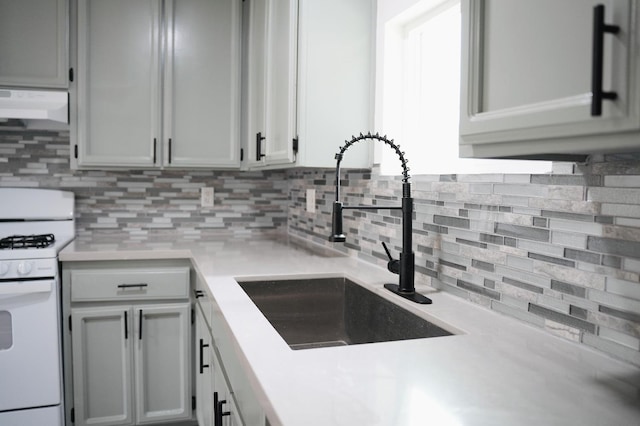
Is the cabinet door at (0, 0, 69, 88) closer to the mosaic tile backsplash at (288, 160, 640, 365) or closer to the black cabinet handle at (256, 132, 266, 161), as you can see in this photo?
the black cabinet handle at (256, 132, 266, 161)

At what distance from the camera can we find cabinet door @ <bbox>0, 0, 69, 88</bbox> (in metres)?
2.52

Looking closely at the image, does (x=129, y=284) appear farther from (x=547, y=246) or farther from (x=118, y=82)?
(x=547, y=246)

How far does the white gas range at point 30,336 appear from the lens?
2186 millimetres

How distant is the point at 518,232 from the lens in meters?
1.28

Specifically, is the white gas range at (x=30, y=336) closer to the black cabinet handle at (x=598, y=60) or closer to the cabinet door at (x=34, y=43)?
the cabinet door at (x=34, y=43)

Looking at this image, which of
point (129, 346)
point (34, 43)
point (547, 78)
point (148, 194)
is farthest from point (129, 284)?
point (547, 78)

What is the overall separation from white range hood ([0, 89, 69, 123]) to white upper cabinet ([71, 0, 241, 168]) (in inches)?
3.8

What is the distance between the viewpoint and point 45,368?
2262mm

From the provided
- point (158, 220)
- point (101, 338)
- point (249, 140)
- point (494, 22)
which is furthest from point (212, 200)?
point (494, 22)

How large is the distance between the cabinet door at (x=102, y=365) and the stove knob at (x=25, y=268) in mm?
294

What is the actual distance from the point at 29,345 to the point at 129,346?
411 millimetres

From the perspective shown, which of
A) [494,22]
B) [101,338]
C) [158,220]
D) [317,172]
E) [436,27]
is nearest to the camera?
[494,22]

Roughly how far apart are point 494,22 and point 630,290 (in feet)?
1.81

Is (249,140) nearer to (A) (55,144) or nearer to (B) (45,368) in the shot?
(A) (55,144)
